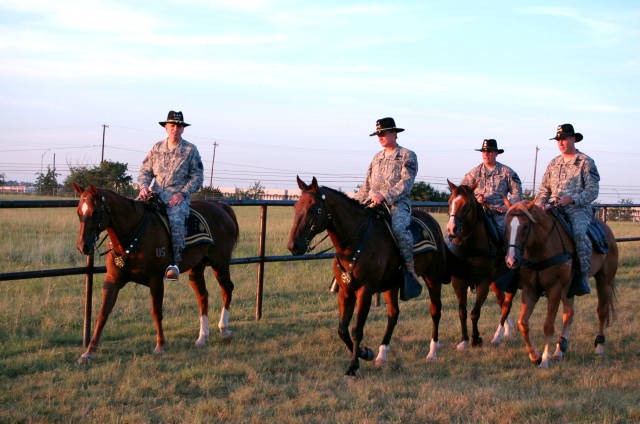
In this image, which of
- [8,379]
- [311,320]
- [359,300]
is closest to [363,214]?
[359,300]

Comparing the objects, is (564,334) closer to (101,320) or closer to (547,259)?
(547,259)

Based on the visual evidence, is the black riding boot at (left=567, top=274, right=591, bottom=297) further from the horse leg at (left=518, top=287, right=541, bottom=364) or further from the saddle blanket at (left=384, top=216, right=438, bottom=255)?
the saddle blanket at (left=384, top=216, right=438, bottom=255)


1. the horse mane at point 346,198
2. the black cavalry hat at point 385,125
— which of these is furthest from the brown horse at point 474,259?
the horse mane at point 346,198

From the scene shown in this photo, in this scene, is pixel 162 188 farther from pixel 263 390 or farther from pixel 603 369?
pixel 603 369

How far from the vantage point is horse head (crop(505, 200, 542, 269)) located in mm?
6961

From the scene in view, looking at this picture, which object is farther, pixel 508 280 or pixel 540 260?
pixel 508 280

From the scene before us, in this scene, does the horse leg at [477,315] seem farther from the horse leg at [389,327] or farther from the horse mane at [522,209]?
the horse mane at [522,209]

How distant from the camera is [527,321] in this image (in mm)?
7340

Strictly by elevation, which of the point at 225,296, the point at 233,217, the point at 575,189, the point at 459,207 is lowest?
the point at 225,296

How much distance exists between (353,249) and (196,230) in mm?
2043

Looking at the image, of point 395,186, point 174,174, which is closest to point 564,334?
point 395,186

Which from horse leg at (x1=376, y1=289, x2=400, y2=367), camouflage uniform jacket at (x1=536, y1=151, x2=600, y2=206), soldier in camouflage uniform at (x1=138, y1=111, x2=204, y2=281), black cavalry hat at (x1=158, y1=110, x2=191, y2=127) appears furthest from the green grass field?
black cavalry hat at (x1=158, y1=110, x2=191, y2=127)

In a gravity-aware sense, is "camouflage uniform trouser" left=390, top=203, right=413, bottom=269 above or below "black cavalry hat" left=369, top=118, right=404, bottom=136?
below

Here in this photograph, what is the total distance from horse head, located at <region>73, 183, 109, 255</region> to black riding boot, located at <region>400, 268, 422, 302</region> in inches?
121
